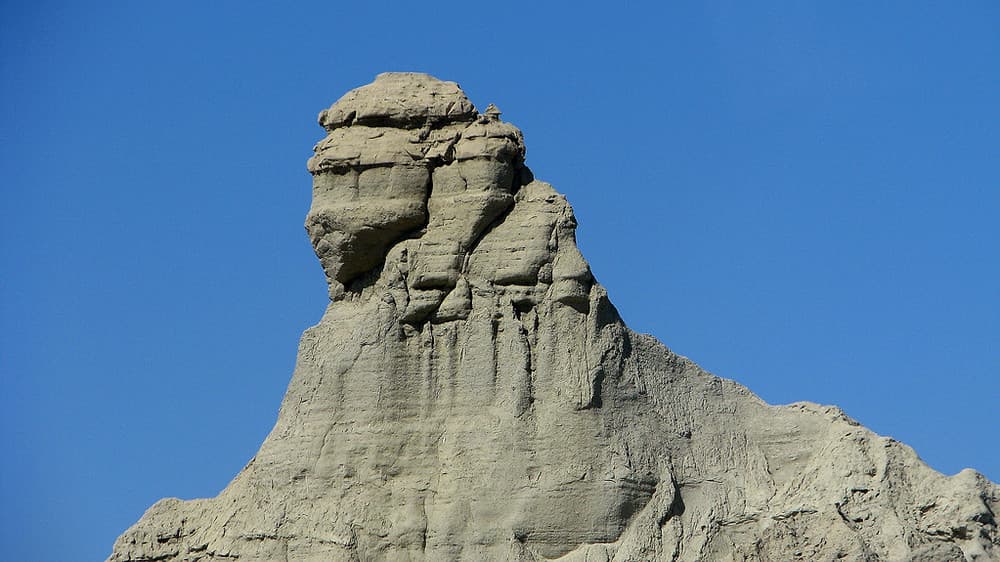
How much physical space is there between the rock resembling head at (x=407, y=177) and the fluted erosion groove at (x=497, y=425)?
0.09ft

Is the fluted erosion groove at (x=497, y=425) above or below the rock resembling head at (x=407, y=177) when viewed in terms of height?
below

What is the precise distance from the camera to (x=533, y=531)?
31438mm

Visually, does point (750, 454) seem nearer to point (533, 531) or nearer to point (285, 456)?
point (533, 531)

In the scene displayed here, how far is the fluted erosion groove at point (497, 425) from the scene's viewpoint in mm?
31578

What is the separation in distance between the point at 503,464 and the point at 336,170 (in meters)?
4.57

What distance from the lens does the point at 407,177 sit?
1298 inches

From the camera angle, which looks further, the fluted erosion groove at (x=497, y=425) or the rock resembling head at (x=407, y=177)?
the rock resembling head at (x=407, y=177)

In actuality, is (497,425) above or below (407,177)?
below

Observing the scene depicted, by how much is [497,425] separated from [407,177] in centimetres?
354

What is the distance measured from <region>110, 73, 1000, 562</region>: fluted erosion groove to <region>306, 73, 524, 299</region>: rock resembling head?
0.03 meters

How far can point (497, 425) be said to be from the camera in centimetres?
3177

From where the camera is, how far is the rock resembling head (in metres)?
32.8

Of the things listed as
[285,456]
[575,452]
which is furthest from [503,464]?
[285,456]

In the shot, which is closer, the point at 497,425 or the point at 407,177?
the point at 497,425
